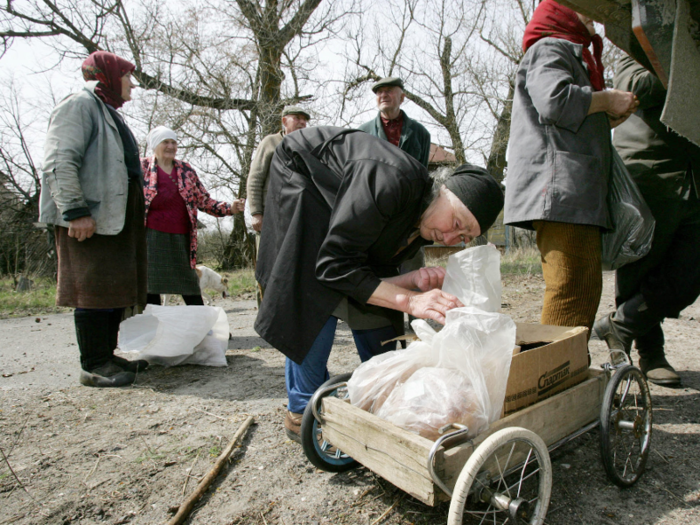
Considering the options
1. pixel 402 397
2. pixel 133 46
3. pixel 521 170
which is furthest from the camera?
pixel 133 46

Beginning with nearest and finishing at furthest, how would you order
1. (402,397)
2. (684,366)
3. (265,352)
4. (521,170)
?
(402,397)
(521,170)
(684,366)
(265,352)

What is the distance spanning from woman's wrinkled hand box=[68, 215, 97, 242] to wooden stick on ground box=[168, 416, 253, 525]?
5.32ft

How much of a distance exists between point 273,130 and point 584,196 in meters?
9.07

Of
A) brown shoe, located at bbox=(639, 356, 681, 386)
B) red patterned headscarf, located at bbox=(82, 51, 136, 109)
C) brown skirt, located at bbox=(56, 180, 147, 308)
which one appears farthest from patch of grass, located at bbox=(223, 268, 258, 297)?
brown shoe, located at bbox=(639, 356, 681, 386)

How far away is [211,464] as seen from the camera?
6.47 feet

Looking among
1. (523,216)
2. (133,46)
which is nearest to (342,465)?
(523,216)

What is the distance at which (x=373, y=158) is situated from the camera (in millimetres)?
1729

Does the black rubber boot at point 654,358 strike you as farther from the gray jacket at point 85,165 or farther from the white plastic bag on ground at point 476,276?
the gray jacket at point 85,165

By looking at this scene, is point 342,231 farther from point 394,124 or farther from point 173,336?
point 394,124

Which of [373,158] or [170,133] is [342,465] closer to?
[373,158]

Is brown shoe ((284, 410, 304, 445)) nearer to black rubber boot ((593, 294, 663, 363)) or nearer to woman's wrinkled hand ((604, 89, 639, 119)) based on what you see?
black rubber boot ((593, 294, 663, 363))

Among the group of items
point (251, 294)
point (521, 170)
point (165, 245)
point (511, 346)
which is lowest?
point (251, 294)

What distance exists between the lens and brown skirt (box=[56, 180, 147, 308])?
2.91 meters

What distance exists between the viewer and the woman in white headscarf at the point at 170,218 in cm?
393
